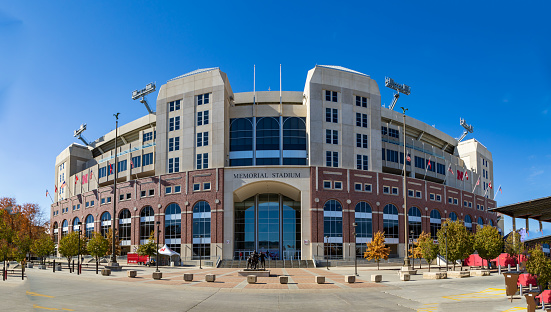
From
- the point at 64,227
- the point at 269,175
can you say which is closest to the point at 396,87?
the point at 269,175

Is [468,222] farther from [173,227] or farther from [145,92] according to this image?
[145,92]

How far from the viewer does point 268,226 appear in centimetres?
7400

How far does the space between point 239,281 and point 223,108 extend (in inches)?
1479

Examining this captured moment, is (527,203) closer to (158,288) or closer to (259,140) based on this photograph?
(158,288)

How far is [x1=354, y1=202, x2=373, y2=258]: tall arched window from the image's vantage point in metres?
72.3

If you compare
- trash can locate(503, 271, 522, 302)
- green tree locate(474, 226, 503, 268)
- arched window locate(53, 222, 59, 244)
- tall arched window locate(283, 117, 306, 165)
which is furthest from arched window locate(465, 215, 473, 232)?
arched window locate(53, 222, 59, 244)

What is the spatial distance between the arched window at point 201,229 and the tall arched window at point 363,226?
77.3 ft

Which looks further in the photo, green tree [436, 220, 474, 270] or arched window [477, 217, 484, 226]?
arched window [477, 217, 484, 226]

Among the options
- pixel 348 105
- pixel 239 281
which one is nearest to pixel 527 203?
pixel 239 281

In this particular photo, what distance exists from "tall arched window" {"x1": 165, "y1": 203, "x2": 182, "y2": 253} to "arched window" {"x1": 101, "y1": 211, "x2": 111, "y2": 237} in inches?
674

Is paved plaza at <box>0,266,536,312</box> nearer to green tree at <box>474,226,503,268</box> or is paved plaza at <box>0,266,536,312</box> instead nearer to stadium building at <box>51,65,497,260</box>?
green tree at <box>474,226,503,268</box>

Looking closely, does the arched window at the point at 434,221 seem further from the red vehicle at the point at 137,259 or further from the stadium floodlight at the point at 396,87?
the red vehicle at the point at 137,259

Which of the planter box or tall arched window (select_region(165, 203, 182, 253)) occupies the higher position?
tall arched window (select_region(165, 203, 182, 253))

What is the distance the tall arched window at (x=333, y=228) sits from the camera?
2749 inches
